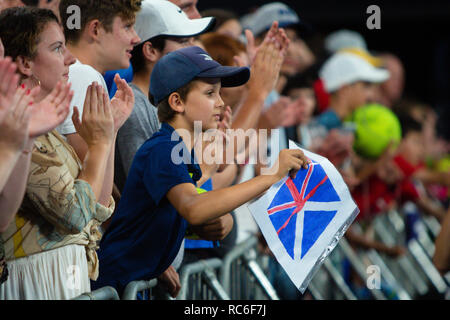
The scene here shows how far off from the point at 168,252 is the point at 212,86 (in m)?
0.71

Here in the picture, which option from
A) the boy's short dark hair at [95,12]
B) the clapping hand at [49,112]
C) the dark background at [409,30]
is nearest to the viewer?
the clapping hand at [49,112]

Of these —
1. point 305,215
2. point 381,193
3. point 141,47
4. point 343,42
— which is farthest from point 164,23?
point 343,42

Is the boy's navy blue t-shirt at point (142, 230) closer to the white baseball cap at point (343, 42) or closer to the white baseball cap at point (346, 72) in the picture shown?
the white baseball cap at point (346, 72)

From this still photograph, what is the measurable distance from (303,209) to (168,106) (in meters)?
0.70

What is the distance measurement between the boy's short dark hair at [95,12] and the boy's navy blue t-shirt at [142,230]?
626 mm

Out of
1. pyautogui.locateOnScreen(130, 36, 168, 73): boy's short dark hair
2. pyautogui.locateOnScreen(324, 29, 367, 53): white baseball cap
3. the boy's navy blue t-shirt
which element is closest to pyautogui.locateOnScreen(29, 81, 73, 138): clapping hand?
the boy's navy blue t-shirt

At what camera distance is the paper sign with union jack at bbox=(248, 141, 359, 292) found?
10.5 feet

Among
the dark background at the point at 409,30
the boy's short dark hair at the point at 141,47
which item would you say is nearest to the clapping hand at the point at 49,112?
the boy's short dark hair at the point at 141,47

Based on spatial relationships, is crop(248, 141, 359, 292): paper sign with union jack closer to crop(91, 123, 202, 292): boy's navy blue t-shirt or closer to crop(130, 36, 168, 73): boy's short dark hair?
crop(91, 123, 202, 292): boy's navy blue t-shirt

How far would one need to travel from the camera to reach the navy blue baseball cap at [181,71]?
3.34 m

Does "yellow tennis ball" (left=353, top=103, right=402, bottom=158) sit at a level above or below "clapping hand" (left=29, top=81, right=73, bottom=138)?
below

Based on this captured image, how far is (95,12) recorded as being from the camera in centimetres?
359

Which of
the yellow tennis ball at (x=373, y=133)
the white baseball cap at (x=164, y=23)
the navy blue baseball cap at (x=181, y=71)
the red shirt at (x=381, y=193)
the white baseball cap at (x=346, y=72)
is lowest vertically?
the red shirt at (x=381, y=193)
